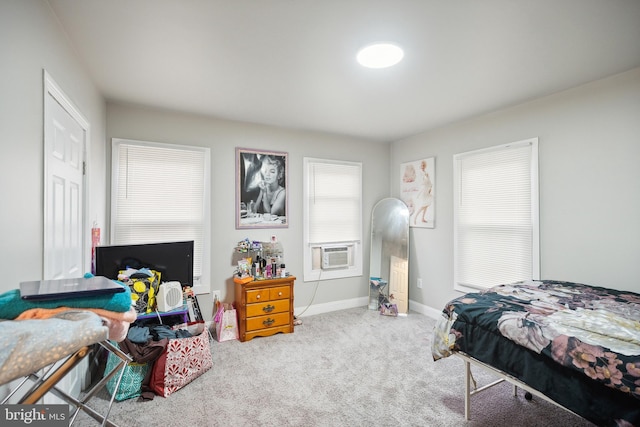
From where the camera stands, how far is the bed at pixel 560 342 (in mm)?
1240

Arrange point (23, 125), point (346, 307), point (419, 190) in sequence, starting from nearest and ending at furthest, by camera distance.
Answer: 1. point (23, 125)
2. point (419, 190)
3. point (346, 307)

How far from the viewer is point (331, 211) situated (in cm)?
414

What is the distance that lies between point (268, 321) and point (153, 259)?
134cm

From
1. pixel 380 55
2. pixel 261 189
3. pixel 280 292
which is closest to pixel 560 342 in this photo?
pixel 380 55

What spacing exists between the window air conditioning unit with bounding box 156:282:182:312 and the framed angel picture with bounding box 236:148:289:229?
1037 mm

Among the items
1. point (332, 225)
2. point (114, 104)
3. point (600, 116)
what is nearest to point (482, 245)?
point (600, 116)

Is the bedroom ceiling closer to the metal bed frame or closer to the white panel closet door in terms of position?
the white panel closet door

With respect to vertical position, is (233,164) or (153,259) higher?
(233,164)

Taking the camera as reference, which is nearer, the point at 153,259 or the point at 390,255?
the point at 153,259

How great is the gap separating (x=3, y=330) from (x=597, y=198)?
138 inches

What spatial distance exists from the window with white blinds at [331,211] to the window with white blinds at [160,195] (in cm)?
131

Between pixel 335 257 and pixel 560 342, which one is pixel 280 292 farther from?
pixel 560 342

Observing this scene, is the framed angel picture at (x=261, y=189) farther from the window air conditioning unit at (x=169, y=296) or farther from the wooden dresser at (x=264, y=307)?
the window air conditioning unit at (x=169, y=296)

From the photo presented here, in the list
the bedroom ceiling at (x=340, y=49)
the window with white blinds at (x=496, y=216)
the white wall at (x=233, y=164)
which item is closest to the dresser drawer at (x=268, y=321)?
the white wall at (x=233, y=164)
